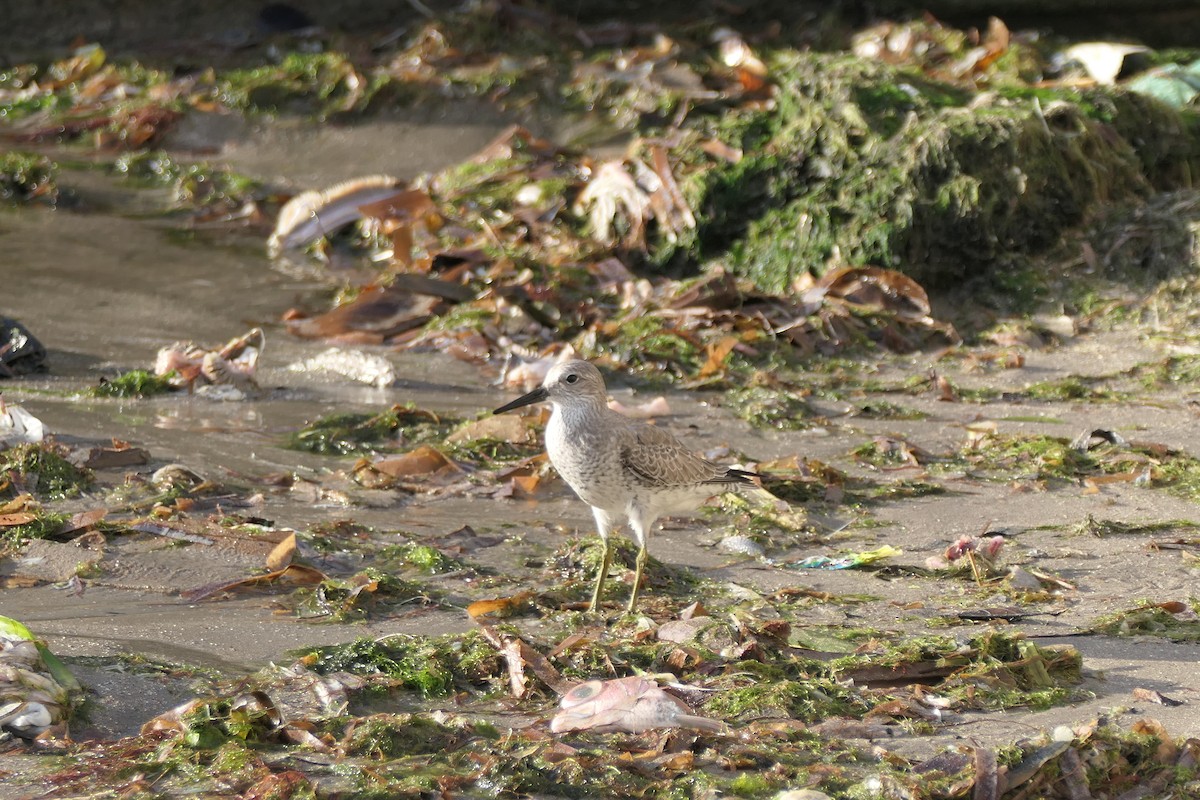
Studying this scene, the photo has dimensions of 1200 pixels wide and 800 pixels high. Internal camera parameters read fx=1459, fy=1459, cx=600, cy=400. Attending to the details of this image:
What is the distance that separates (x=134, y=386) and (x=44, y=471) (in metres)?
1.26

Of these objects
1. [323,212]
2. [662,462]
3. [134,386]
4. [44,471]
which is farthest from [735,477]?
[323,212]

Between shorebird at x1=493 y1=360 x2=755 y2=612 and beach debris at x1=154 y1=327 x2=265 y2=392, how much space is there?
206cm

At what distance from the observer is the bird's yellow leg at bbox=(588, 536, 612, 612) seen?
483 centimetres

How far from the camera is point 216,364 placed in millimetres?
6867

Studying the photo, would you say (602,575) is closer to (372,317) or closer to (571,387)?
(571,387)

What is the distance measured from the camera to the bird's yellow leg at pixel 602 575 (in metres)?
4.83

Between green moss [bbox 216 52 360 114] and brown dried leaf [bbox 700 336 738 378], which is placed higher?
green moss [bbox 216 52 360 114]

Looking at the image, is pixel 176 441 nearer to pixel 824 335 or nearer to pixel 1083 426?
pixel 824 335

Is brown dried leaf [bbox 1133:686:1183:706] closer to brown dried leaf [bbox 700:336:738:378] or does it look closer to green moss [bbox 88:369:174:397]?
brown dried leaf [bbox 700:336:738:378]

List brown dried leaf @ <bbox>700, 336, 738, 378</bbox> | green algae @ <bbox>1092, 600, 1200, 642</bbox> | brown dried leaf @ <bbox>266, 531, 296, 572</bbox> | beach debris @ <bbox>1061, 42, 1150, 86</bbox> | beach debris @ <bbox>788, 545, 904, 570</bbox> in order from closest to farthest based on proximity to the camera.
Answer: green algae @ <bbox>1092, 600, 1200, 642</bbox> < brown dried leaf @ <bbox>266, 531, 296, 572</bbox> < beach debris @ <bbox>788, 545, 904, 570</bbox> < brown dried leaf @ <bbox>700, 336, 738, 378</bbox> < beach debris @ <bbox>1061, 42, 1150, 86</bbox>

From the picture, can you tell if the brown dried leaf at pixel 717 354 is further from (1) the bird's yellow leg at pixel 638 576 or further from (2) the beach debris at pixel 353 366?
(1) the bird's yellow leg at pixel 638 576

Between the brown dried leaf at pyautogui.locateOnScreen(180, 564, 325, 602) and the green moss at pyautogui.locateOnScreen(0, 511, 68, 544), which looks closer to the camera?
the brown dried leaf at pyautogui.locateOnScreen(180, 564, 325, 602)

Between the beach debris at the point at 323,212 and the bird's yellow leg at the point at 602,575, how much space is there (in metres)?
4.93

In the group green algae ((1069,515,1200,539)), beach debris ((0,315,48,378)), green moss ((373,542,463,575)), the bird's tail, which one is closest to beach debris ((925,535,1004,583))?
green algae ((1069,515,1200,539))
